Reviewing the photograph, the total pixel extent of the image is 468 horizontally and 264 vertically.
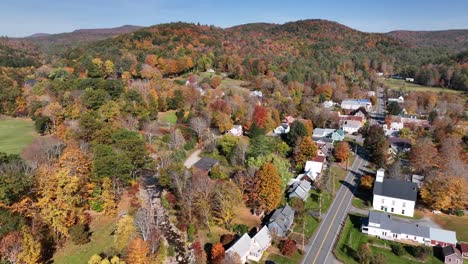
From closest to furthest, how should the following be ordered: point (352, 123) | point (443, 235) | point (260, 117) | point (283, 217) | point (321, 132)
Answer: point (443, 235) → point (283, 217) → point (321, 132) → point (260, 117) → point (352, 123)

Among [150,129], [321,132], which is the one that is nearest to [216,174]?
[150,129]

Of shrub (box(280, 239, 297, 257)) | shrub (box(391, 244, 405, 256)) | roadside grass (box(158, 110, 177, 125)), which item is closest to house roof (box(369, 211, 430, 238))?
shrub (box(391, 244, 405, 256))

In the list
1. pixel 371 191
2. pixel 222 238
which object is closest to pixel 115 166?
pixel 222 238

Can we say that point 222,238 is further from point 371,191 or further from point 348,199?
point 371,191

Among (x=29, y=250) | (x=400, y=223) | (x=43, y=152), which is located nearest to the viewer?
(x=29, y=250)

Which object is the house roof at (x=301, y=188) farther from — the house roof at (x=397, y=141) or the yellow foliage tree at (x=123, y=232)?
the house roof at (x=397, y=141)

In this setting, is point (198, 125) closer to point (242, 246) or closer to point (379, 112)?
point (242, 246)
